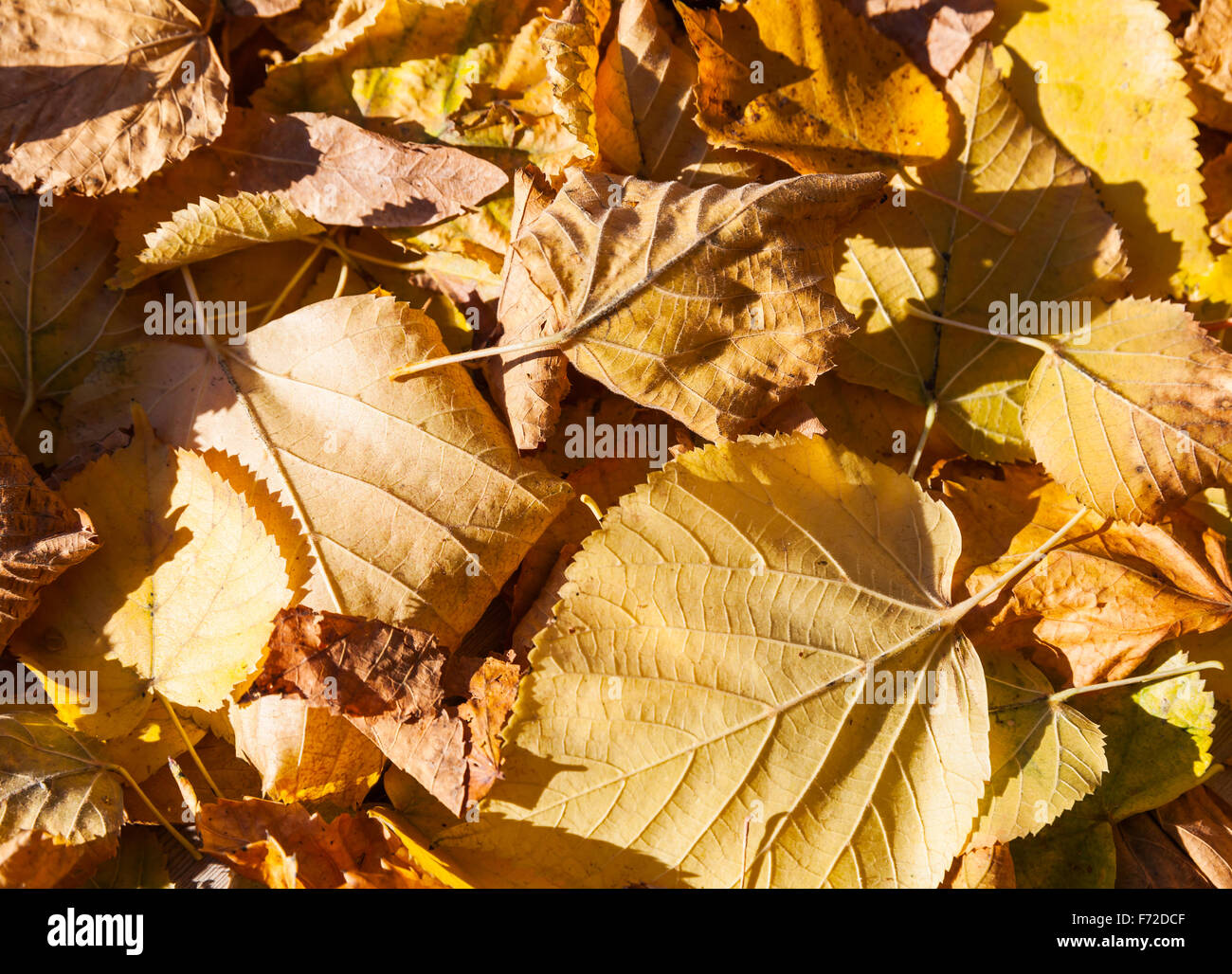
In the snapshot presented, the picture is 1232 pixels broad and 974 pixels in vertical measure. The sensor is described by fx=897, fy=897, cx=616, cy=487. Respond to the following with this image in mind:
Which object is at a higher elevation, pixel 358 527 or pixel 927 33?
pixel 927 33

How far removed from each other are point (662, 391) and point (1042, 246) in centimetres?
97

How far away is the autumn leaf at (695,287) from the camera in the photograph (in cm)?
170

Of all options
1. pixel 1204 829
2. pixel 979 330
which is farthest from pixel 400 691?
pixel 1204 829

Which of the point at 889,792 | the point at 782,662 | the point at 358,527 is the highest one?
the point at 358,527

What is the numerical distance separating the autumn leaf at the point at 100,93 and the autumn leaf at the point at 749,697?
1352mm

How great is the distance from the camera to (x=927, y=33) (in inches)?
80.7

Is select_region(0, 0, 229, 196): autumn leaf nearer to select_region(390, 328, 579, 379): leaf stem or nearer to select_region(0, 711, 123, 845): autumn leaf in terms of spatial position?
select_region(390, 328, 579, 379): leaf stem

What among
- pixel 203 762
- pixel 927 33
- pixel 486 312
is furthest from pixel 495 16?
pixel 203 762

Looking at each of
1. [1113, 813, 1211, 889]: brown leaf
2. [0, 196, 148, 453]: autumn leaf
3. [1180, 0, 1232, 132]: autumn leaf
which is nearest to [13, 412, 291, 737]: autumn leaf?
[0, 196, 148, 453]: autumn leaf

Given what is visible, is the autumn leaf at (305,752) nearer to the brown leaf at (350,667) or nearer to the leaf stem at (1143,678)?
the brown leaf at (350,667)

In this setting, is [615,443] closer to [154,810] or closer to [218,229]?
[218,229]

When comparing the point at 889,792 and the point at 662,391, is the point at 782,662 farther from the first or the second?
the point at 662,391

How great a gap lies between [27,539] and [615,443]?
120 centimetres

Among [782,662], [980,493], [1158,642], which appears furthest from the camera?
[980,493]
